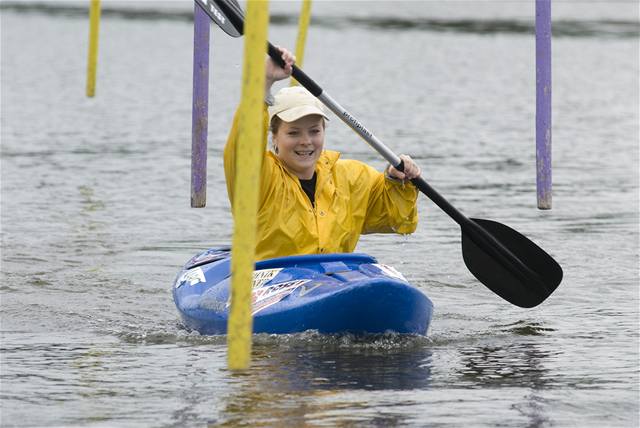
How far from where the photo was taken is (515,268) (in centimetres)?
830

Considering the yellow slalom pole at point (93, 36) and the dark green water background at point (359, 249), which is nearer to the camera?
the dark green water background at point (359, 249)

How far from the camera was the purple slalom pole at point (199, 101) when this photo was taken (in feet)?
32.9

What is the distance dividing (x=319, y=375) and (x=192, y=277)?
1.64 m

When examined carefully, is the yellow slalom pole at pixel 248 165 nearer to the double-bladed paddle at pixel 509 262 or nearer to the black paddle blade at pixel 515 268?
the double-bladed paddle at pixel 509 262

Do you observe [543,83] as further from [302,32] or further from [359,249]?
[302,32]

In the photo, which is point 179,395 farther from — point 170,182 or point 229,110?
point 229,110

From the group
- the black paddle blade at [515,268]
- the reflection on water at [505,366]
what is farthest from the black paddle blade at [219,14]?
the reflection on water at [505,366]

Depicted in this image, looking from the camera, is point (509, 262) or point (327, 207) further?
point (509, 262)

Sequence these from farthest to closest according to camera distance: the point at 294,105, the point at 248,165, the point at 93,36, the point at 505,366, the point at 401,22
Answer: the point at 401,22
the point at 93,36
the point at 294,105
the point at 505,366
the point at 248,165

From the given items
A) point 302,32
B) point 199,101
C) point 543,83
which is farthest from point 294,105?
point 302,32

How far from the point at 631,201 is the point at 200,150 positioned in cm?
441

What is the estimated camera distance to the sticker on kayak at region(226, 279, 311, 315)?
7254 millimetres

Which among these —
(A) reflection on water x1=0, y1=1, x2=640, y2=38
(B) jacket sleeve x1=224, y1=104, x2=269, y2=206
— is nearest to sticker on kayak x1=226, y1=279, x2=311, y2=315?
(B) jacket sleeve x1=224, y1=104, x2=269, y2=206

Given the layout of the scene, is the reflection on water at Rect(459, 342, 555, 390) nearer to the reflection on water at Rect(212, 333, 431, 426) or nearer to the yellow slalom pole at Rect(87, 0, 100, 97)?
the reflection on water at Rect(212, 333, 431, 426)
